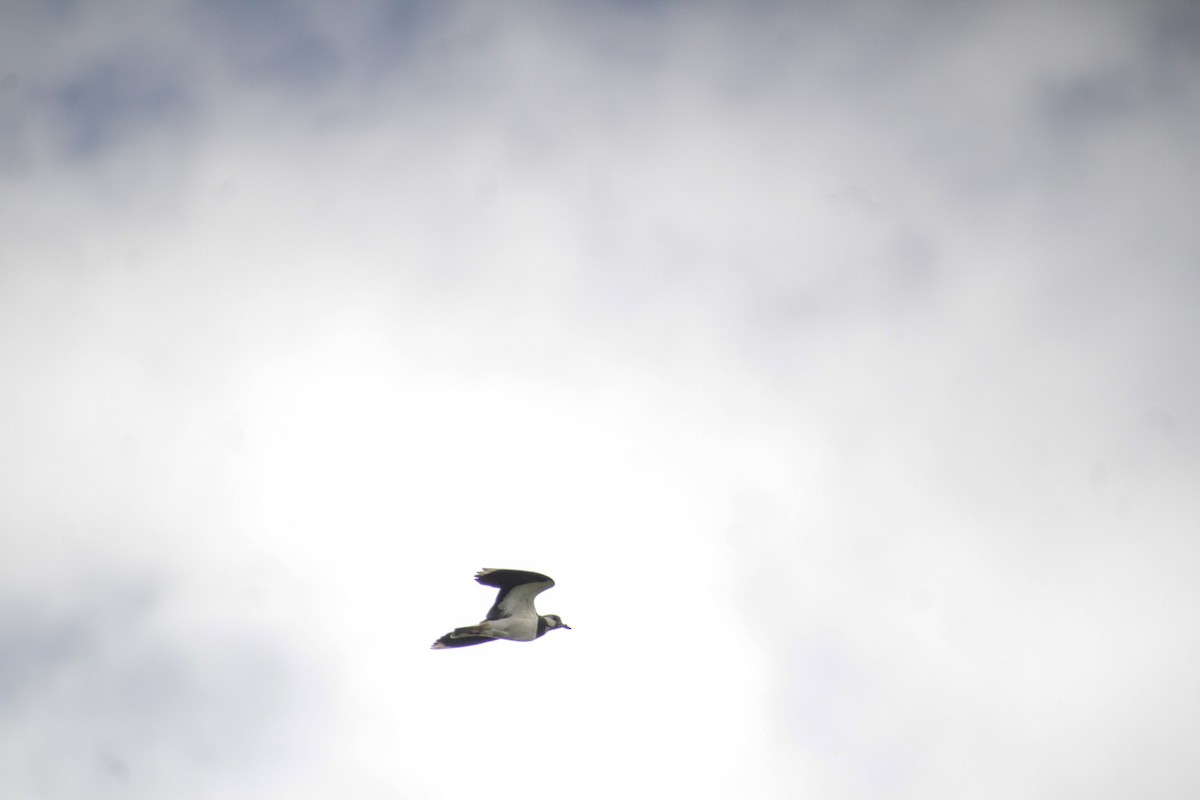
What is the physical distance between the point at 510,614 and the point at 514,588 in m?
1.01

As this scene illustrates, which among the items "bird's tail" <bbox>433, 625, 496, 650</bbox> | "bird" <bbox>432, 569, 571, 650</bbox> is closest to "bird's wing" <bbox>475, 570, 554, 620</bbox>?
"bird" <bbox>432, 569, 571, 650</bbox>

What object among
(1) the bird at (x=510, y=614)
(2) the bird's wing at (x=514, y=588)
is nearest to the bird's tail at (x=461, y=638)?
(1) the bird at (x=510, y=614)

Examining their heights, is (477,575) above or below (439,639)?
above

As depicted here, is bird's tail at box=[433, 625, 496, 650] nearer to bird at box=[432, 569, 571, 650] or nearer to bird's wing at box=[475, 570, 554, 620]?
bird at box=[432, 569, 571, 650]

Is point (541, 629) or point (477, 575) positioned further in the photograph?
point (541, 629)

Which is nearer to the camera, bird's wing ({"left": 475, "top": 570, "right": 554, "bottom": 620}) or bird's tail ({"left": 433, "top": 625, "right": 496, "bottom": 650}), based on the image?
bird's tail ({"left": 433, "top": 625, "right": 496, "bottom": 650})

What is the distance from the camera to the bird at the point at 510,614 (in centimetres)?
2527

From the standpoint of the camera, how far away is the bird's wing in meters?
25.4

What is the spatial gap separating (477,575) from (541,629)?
10.8 ft

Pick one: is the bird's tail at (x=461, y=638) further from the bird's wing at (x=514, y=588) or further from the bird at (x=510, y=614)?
the bird's wing at (x=514, y=588)

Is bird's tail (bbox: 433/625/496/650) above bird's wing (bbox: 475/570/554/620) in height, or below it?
below

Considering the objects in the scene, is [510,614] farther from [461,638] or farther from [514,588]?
[461,638]

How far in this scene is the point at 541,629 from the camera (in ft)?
88.9

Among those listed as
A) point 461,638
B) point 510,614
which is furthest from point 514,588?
point 461,638
